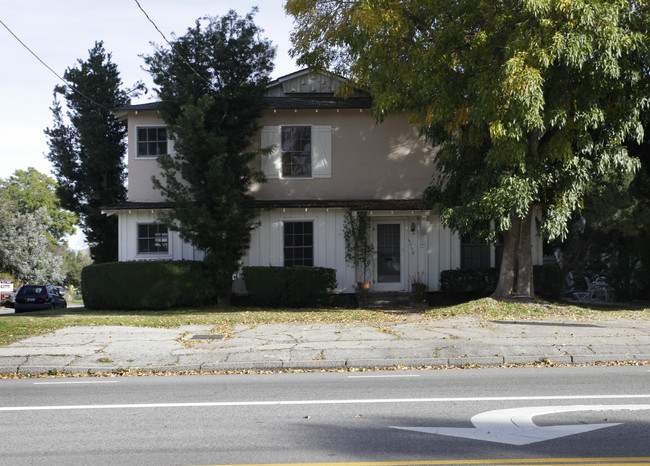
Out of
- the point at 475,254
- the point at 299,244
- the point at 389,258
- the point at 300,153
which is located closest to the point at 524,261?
the point at 475,254

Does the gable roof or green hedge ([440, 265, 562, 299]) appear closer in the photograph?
green hedge ([440, 265, 562, 299])

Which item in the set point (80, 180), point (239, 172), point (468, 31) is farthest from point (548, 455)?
point (80, 180)

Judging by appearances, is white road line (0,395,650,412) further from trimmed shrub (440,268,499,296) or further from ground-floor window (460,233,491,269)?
ground-floor window (460,233,491,269)

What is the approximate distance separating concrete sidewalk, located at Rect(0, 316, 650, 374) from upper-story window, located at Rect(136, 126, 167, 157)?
30.6ft

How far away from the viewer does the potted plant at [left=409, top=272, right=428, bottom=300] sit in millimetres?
20641

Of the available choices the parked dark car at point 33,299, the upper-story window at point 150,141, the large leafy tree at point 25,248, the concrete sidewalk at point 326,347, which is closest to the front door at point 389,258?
the concrete sidewalk at point 326,347

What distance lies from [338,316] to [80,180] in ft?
44.7

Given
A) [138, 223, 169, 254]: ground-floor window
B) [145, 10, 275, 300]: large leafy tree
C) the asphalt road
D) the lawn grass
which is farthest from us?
[138, 223, 169, 254]: ground-floor window

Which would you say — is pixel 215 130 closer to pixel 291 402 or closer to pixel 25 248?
pixel 291 402

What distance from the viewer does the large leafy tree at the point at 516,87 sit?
1383cm

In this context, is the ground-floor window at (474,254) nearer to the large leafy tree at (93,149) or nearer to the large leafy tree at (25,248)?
the large leafy tree at (93,149)

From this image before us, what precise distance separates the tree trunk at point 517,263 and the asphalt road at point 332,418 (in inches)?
306

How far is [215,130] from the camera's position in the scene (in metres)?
20.2

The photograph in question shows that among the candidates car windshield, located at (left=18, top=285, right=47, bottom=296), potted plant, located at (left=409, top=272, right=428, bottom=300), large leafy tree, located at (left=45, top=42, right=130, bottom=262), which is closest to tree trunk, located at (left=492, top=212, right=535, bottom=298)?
potted plant, located at (left=409, top=272, right=428, bottom=300)
